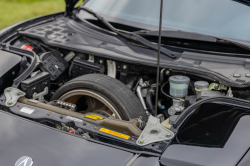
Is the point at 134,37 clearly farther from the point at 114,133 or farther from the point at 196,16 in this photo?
the point at 114,133

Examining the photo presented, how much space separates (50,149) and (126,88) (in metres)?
0.71

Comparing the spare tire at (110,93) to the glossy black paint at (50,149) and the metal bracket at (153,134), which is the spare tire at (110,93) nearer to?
A: the metal bracket at (153,134)

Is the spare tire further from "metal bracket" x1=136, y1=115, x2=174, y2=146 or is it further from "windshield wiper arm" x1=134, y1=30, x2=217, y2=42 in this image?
"windshield wiper arm" x1=134, y1=30, x2=217, y2=42

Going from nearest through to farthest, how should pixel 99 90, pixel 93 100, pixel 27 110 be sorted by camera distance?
pixel 27 110
pixel 99 90
pixel 93 100

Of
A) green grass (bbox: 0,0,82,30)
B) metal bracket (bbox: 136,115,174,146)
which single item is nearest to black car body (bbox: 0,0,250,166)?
metal bracket (bbox: 136,115,174,146)

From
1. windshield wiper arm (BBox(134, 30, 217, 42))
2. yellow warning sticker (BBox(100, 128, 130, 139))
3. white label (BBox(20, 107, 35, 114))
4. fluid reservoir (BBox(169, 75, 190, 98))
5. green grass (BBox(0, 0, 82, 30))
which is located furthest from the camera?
green grass (BBox(0, 0, 82, 30))

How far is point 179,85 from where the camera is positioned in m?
1.95

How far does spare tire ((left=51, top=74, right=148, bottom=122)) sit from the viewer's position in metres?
1.89

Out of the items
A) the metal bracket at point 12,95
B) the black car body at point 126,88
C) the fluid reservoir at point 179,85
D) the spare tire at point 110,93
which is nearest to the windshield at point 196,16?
the black car body at point 126,88

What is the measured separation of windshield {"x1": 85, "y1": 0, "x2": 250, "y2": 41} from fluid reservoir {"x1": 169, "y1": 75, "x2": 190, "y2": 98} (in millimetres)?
435

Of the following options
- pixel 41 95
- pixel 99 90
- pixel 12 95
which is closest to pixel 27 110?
pixel 12 95

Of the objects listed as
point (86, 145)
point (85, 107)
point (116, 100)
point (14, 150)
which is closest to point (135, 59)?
point (116, 100)

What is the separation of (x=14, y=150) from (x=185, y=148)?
0.86 meters

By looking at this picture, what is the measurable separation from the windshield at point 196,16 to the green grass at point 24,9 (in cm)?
552
